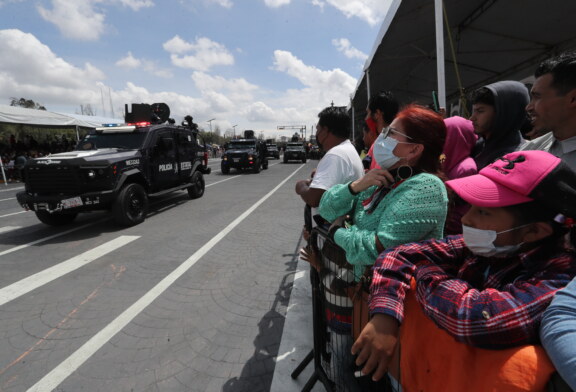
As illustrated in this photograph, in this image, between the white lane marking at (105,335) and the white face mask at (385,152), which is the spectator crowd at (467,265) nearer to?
the white face mask at (385,152)

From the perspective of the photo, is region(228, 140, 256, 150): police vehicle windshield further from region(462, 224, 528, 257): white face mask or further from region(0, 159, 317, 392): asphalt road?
region(462, 224, 528, 257): white face mask

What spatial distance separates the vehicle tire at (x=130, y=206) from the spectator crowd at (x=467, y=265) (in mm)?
5292

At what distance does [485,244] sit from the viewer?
0.99m

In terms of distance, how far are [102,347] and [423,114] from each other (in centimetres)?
287

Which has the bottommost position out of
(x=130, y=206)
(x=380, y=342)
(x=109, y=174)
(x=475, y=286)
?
(x=130, y=206)

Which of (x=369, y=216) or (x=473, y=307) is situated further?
(x=369, y=216)

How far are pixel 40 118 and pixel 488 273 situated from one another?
1683 centimetres

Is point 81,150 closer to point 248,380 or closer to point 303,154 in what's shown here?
point 248,380

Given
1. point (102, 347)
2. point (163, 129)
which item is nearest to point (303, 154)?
point (163, 129)

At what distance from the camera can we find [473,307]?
853mm

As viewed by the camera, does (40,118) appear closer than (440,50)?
No

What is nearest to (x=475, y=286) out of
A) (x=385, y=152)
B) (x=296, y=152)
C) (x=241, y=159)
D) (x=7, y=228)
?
(x=385, y=152)

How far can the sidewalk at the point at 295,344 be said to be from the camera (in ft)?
6.64

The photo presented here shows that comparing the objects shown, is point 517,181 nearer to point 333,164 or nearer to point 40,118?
point 333,164
